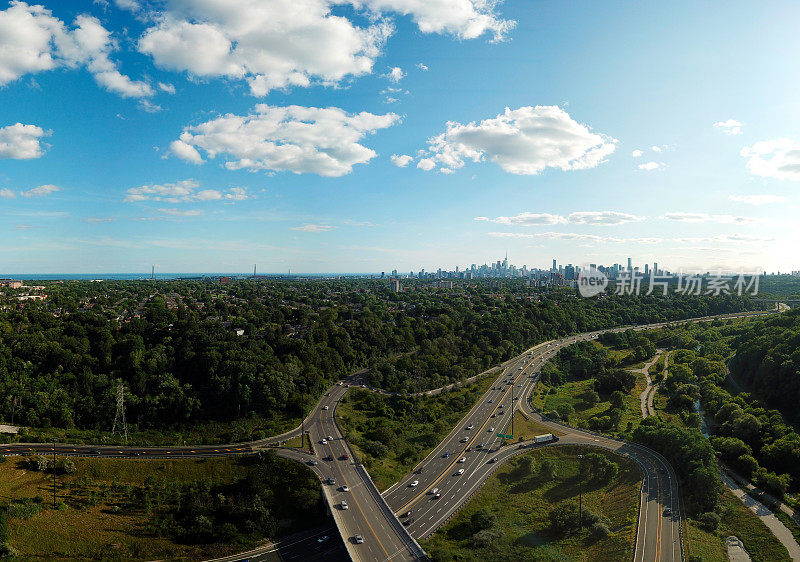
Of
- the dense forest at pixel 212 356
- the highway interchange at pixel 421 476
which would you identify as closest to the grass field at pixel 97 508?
the highway interchange at pixel 421 476

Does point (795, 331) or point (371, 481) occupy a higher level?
point (795, 331)

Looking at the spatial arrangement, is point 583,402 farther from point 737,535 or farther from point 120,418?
point 120,418

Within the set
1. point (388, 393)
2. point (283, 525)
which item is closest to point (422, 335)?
point (388, 393)

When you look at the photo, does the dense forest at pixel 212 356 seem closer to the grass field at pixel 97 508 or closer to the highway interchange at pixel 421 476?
the highway interchange at pixel 421 476

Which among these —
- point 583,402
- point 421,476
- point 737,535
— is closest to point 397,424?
point 421,476

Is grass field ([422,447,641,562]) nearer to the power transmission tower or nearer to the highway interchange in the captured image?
the highway interchange

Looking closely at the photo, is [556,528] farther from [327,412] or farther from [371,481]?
[327,412]
